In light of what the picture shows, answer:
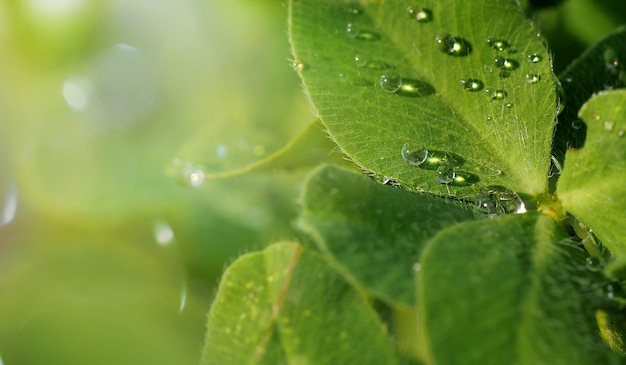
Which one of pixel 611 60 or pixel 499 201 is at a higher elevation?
pixel 611 60

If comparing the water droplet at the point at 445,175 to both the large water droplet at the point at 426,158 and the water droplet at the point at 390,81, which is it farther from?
the water droplet at the point at 390,81

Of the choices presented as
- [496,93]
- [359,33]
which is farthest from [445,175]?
[359,33]

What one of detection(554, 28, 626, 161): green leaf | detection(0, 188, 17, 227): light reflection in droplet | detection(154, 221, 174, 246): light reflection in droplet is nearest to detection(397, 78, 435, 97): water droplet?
detection(554, 28, 626, 161): green leaf

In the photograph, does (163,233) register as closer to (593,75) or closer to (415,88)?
(415,88)

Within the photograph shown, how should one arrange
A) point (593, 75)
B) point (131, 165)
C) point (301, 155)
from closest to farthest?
point (593, 75)
point (301, 155)
point (131, 165)

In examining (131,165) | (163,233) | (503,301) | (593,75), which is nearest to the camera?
(503,301)

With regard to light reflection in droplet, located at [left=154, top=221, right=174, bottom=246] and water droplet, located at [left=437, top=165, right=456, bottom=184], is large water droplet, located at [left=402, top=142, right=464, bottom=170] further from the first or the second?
light reflection in droplet, located at [left=154, top=221, right=174, bottom=246]

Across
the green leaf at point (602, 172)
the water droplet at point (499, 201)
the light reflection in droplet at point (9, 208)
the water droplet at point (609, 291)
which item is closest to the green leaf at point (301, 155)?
the water droplet at point (499, 201)
